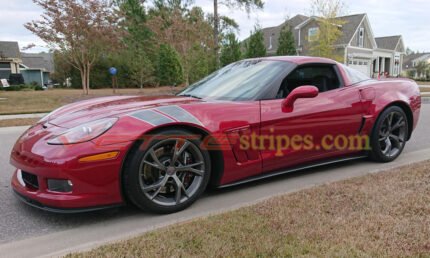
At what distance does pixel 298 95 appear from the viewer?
3.23 m

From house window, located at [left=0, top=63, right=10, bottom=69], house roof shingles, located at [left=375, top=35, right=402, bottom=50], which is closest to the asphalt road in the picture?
house window, located at [left=0, top=63, right=10, bottom=69]

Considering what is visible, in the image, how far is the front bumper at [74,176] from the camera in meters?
2.43

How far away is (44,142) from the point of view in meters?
2.60

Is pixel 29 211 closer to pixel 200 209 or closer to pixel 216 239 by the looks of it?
pixel 200 209

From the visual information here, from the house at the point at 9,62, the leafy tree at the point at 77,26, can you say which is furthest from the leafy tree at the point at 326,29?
the house at the point at 9,62

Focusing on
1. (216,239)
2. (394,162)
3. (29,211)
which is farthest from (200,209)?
(394,162)

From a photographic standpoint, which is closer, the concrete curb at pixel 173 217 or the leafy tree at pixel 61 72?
the concrete curb at pixel 173 217

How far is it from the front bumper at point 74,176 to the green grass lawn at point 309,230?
1.54ft

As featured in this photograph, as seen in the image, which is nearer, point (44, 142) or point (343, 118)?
point (44, 142)

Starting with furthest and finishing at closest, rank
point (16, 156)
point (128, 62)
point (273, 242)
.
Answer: point (128, 62) → point (16, 156) → point (273, 242)

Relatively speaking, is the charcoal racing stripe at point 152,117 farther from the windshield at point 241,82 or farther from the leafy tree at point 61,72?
the leafy tree at point 61,72

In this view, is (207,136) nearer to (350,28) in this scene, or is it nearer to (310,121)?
(310,121)

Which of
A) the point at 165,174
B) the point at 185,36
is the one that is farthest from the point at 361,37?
the point at 165,174

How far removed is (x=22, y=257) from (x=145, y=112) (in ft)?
4.33
